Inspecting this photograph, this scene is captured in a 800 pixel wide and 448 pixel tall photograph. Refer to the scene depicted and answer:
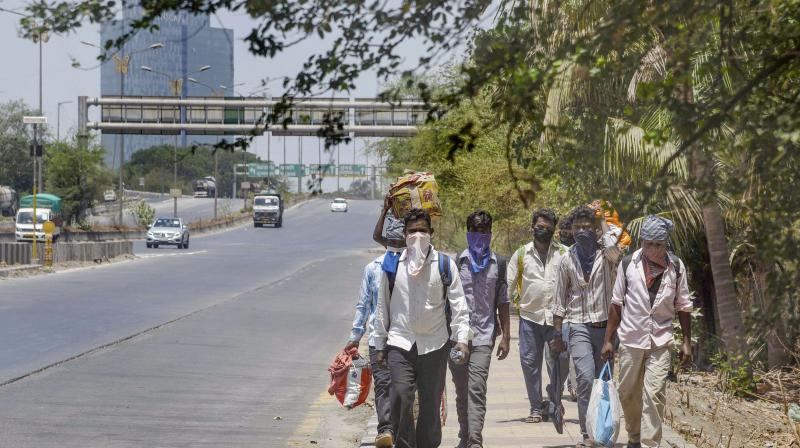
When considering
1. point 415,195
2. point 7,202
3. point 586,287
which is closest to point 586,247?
point 586,287

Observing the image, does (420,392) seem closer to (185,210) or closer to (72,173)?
(72,173)

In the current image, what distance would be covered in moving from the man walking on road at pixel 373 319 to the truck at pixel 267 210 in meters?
82.1

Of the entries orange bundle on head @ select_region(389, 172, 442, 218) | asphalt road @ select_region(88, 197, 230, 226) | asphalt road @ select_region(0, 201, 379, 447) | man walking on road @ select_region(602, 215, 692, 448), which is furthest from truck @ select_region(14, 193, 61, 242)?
man walking on road @ select_region(602, 215, 692, 448)

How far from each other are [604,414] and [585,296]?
125 cm

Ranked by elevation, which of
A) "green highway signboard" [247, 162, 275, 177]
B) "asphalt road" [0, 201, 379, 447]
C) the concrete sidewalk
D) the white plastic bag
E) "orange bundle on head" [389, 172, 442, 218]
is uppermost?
"green highway signboard" [247, 162, 275, 177]

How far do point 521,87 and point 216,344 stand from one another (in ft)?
48.1

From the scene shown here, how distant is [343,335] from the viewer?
2158 centimetres

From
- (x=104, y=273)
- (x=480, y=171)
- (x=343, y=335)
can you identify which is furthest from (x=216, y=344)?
(x=104, y=273)

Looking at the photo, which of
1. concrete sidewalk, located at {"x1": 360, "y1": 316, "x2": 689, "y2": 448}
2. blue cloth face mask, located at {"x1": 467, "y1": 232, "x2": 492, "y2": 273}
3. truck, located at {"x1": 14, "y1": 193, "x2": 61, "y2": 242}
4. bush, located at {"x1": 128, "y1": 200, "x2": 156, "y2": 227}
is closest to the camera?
blue cloth face mask, located at {"x1": 467, "y1": 232, "x2": 492, "y2": 273}

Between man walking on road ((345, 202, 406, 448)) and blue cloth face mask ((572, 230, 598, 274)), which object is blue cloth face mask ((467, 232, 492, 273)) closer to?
man walking on road ((345, 202, 406, 448))

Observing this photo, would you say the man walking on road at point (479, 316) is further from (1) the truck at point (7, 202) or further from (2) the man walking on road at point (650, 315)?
(1) the truck at point (7, 202)

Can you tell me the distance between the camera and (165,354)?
17219 millimetres

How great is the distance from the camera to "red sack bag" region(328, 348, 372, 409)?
984 cm

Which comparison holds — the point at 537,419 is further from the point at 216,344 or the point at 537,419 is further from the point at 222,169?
the point at 222,169
